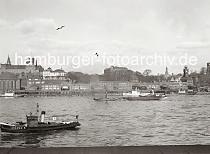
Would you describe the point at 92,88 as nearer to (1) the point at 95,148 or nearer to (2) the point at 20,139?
(2) the point at 20,139

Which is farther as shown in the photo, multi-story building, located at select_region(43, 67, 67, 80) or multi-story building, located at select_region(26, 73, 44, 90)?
multi-story building, located at select_region(26, 73, 44, 90)

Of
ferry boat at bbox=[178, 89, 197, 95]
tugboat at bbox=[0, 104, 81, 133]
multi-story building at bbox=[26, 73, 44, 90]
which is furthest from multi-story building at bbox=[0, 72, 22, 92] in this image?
tugboat at bbox=[0, 104, 81, 133]

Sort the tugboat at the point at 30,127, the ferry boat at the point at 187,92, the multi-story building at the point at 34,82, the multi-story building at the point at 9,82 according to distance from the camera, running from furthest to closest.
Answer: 1. the ferry boat at the point at 187,92
2. the multi-story building at the point at 9,82
3. the multi-story building at the point at 34,82
4. the tugboat at the point at 30,127

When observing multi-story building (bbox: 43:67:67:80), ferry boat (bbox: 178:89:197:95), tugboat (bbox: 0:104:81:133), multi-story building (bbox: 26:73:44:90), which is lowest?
tugboat (bbox: 0:104:81:133)

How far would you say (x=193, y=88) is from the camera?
6650 centimetres

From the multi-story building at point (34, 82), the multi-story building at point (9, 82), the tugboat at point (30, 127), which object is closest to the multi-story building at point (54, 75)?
→ the multi-story building at point (34, 82)

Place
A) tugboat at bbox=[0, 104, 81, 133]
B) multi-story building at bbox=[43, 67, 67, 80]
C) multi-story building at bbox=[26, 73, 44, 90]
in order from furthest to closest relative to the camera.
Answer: multi-story building at bbox=[26, 73, 44, 90] < multi-story building at bbox=[43, 67, 67, 80] < tugboat at bbox=[0, 104, 81, 133]

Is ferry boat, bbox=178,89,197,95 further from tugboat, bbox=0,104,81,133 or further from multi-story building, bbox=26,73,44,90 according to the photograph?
tugboat, bbox=0,104,81,133

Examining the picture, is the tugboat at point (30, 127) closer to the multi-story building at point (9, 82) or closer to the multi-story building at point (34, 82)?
the multi-story building at point (34, 82)

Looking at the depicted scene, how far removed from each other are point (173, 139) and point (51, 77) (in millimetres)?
48082

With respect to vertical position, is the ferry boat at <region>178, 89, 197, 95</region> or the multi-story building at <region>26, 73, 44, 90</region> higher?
the multi-story building at <region>26, 73, 44, 90</region>

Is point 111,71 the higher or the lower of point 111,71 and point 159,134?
the higher

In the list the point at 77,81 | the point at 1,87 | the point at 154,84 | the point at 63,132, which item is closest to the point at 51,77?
the point at 77,81

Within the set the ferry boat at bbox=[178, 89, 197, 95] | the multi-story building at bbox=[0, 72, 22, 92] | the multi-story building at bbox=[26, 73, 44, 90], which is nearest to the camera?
the multi-story building at bbox=[26, 73, 44, 90]
